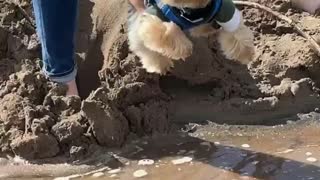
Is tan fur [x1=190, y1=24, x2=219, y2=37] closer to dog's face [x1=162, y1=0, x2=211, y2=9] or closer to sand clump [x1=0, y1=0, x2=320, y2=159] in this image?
dog's face [x1=162, y1=0, x2=211, y2=9]

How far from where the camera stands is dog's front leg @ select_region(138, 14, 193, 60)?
107 inches

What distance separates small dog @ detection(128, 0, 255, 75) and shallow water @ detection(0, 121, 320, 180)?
0.63 meters

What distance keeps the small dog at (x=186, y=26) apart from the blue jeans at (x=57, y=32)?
42cm

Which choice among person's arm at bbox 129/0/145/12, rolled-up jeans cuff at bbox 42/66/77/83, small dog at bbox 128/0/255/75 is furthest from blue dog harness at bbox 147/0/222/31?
rolled-up jeans cuff at bbox 42/66/77/83

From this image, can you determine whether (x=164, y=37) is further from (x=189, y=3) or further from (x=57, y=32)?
(x=57, y=32)

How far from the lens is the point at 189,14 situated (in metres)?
2.67

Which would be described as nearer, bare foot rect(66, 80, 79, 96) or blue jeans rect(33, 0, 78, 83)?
blue jeans rect(33, 0, 78, 83)

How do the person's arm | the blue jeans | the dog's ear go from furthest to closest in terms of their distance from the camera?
the blue jeans < the person's arm < the dog's ear

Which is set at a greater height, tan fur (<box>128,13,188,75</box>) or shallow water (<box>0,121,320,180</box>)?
tan fur (<box>128,13,188,75</box>)

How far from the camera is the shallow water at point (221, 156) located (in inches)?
130

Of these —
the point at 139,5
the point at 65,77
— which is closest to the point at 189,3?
the point at 139,5

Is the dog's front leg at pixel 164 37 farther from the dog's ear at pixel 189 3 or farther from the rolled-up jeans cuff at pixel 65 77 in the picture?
the rolled-up jeans cuff at pixel 65 77

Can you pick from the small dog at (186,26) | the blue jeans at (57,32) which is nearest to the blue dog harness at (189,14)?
the small dog at (186,26)

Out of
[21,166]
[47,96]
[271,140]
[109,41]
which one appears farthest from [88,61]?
[271,140]
